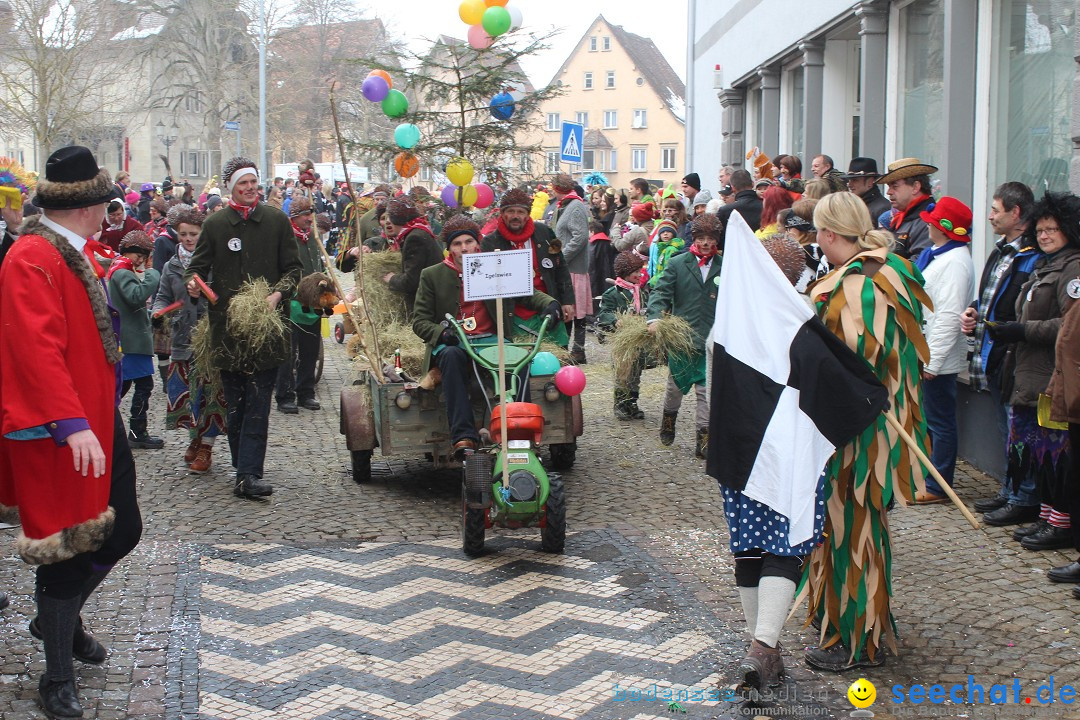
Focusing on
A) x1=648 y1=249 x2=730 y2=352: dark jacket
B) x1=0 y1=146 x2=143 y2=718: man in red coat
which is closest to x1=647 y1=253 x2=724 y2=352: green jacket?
x1=648 y1=249 x2=730 y2=352: dark jacket

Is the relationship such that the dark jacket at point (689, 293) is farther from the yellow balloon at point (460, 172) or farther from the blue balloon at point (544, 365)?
the yellow balloon at point (460, 172)

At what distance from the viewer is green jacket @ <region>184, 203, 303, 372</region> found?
8078 millimetres

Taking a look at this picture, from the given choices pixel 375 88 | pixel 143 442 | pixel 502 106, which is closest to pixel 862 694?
pixel 143 442

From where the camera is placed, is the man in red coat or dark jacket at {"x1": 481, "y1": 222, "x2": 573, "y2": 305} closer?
the man in red coat

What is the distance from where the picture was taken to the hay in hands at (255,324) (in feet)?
25.9

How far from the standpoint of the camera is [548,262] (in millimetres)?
9070

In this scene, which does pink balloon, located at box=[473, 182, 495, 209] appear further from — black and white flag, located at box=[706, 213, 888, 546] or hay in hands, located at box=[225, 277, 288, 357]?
black and white flag, located at box=[706, 213, 888, 546]

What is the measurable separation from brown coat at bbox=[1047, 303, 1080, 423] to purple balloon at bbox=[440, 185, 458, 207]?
676 cm

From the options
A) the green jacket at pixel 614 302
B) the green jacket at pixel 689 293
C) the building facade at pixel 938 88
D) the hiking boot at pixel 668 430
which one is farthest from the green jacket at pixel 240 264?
the building facade at pixel 938 88

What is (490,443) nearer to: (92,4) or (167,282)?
(167,282)

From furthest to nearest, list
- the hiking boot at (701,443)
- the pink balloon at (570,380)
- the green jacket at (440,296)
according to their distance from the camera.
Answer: the hiking boot at (701,443) < the green jacket at (440,296) < the pink balloon at (570,380)

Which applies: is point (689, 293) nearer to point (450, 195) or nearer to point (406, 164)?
point (450, 195)

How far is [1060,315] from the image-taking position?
665cm

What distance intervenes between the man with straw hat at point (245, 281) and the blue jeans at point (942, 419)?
4385mm
